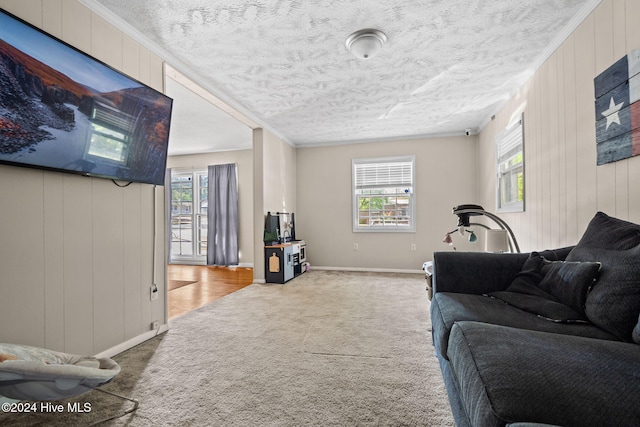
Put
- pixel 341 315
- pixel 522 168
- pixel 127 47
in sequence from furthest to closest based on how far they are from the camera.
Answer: pixel 522 168
pixel 341 315
pixel 127 47

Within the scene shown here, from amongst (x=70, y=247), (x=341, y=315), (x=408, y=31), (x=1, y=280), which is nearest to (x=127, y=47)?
(x=70, y=247)

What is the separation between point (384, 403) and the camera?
1576 millimetres

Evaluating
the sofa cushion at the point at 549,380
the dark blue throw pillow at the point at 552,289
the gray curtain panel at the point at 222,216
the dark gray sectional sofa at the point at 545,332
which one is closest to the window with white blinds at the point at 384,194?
the gray curtain panel at the point at 222,216

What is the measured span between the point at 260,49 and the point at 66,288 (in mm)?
2362

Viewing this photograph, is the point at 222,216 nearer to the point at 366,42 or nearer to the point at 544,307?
the point at 366,42

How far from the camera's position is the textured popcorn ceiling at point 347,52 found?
217 centimetres

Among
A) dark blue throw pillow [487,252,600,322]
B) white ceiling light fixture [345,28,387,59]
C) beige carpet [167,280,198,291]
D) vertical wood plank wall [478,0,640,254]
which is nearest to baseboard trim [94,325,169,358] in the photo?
beige carpet [167,280,198,291]

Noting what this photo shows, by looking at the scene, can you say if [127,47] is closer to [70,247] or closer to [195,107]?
[70,247]

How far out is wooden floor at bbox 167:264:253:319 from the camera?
3.62m

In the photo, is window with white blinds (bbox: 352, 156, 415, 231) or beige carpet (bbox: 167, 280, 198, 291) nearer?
beige carpet (bbox: 167, 280, 198, 291)

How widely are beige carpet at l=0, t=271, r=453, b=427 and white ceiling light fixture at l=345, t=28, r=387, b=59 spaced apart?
8.00 ft

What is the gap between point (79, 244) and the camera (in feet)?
6.48

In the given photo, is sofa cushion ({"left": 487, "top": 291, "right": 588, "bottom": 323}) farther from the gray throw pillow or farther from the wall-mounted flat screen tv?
the wall-mounted flat screen tv

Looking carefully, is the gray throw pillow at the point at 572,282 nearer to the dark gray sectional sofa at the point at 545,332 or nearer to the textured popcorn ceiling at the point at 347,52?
the dark gray sectional sofa at the point at 545,332
